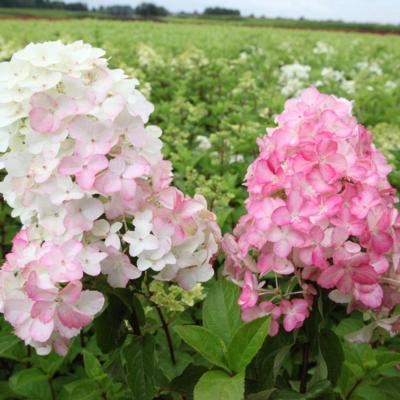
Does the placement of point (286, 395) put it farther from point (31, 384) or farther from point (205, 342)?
point (31, 384)

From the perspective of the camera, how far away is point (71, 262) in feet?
3.52

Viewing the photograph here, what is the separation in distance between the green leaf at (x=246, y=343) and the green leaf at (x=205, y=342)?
0.03m

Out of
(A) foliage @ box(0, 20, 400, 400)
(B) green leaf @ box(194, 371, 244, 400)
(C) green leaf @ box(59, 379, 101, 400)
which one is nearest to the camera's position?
(B) green leaf @ box(194, 371, 244, 400)

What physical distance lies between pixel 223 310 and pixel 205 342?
0.43ft

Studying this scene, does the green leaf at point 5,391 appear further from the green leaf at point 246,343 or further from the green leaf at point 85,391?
the green leaf at point 246,343

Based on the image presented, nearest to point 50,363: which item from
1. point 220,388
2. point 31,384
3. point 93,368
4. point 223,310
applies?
point 31,384

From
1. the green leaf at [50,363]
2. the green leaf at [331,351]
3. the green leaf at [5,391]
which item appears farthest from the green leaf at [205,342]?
the green leaf at [5,391]

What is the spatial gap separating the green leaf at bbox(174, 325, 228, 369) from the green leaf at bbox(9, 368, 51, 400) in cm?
68

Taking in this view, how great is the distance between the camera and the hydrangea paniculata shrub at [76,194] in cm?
109

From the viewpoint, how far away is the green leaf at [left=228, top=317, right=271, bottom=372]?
1.11 meters

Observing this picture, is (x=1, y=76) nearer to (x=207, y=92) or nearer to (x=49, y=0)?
(x=207, y=92)

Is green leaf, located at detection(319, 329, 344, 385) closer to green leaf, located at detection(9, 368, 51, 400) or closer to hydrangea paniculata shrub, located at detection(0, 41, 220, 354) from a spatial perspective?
hydrangea paniculata shrub, located at detection(0, 41, 220, 354)

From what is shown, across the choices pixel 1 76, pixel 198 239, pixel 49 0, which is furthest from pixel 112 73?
pixel 49 0

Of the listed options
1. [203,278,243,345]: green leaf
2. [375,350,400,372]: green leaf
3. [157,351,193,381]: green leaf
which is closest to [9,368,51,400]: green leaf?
[157,351,193,381]: green leaf
